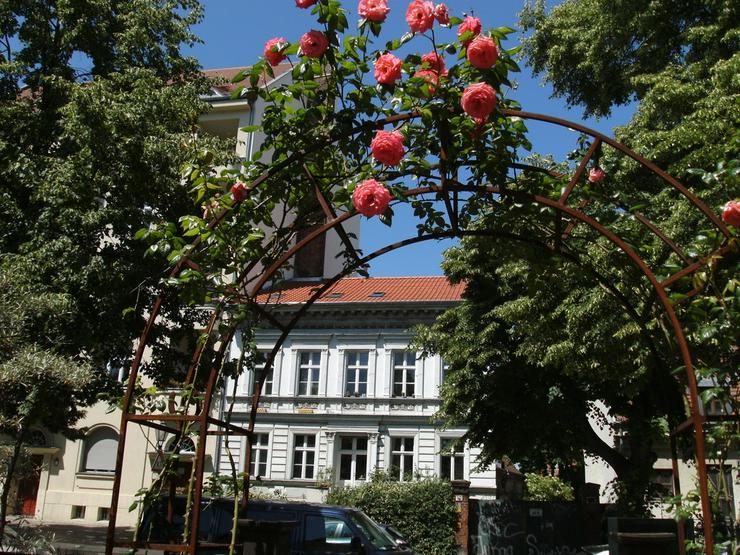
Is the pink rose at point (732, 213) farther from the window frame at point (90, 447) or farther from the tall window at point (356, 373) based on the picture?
the window frame at point (90, 447)

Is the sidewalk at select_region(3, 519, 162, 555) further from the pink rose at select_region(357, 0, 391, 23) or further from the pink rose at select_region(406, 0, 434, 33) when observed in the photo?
the pink rose at select_region(406, 0, 434, 33)

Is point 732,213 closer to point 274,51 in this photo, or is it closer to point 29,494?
point 274,51

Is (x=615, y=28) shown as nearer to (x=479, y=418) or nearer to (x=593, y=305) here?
(x=593, y=305)

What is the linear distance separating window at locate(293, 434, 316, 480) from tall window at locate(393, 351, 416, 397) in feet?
13.3

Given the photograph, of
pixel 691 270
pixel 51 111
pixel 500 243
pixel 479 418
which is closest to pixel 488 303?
pixel 479 418

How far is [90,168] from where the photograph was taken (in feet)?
46.0

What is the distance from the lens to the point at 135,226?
1466 cm

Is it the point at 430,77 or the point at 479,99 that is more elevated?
the point at 430,77

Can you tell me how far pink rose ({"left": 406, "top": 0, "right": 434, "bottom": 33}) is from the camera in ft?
15.7

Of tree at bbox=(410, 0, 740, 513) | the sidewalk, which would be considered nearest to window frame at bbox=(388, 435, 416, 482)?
tree at bbox=(410, 0, 740, 513)

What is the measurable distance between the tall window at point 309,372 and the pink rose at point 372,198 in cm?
2735

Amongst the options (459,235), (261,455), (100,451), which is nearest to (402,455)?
(261,455)

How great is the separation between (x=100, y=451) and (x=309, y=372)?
922 centimetres

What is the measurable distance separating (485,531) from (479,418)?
3754mm
